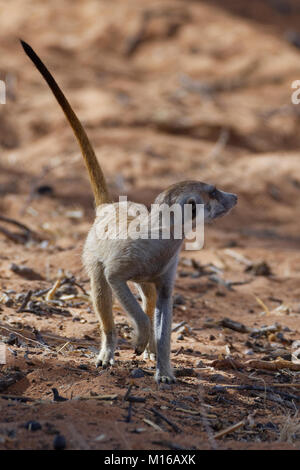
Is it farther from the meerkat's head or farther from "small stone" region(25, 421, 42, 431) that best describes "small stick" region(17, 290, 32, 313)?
"small stone" region(25, 421, 42, 431)

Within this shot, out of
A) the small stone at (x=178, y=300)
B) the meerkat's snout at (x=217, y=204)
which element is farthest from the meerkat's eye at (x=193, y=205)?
the small stone at (x=178, y=300)

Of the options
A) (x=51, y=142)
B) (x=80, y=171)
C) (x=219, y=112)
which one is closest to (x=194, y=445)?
(x=80, y=171)

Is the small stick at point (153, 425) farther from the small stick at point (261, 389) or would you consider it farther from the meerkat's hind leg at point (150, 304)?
the meerkat's hind leg at point (150, 304)

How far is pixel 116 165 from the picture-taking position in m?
9.91

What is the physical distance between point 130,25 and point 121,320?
42.6 ft

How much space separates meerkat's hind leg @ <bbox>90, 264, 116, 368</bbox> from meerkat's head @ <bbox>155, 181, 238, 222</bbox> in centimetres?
64

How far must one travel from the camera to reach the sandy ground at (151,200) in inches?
125

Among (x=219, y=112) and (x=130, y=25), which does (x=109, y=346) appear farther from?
(x=130, y=25)

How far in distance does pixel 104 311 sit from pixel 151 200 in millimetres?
4505

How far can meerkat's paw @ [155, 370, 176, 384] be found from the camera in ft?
11.9

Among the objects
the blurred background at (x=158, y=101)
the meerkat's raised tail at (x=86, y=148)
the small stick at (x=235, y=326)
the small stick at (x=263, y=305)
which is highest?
the blurred background at (x=158, y=101)

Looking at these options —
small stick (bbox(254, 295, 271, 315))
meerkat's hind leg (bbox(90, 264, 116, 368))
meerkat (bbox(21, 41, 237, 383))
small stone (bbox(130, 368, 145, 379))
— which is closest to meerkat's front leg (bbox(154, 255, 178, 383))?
meerkat (bbox(21, 41, 237, 383))

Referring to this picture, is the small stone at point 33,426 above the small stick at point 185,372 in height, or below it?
below

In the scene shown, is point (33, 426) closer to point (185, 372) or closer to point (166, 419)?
point (166, 419)
